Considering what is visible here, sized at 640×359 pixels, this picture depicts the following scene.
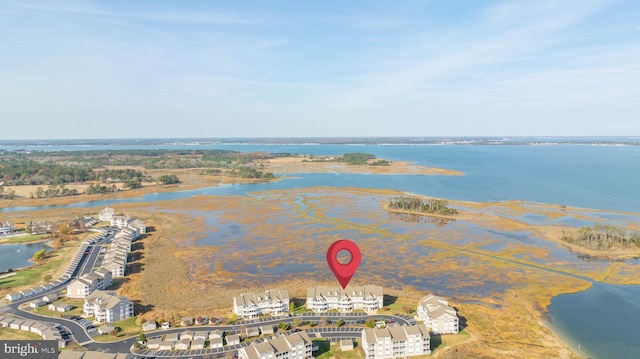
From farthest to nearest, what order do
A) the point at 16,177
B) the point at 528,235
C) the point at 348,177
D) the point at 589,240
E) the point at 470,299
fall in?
1. the point at 348,177
2. the point at 16,177
3. the point at 528,235
4. the point at 589,240
5. the point at 470,299

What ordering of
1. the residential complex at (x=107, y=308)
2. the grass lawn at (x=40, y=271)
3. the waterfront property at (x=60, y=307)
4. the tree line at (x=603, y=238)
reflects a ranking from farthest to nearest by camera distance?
1. the tree line at (x=603, y=238)
2. the grass lawn at (x=40, y=271)
3. the waterfront property at (x=60, y=307)
4. the residential complex at (x=107, y=308)

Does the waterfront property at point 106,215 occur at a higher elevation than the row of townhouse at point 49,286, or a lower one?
higher

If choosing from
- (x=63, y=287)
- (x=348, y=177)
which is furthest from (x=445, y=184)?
(x=63, y=287)

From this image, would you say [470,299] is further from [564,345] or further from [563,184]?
[563,184]

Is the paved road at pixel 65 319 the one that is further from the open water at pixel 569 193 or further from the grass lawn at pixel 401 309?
the open water at pixel 569 193

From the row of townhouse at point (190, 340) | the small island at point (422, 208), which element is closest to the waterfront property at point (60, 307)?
the row of townhouse at point (190, 340)

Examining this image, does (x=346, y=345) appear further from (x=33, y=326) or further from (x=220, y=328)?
(x=33, y=326)
